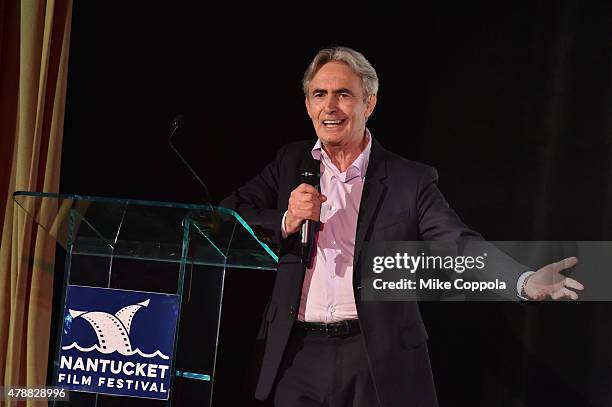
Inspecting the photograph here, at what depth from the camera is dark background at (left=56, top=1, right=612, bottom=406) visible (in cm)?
290

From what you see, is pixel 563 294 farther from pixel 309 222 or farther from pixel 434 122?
pixel 434 122

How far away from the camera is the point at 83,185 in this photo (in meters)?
3.31

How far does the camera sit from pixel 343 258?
251 centimetres

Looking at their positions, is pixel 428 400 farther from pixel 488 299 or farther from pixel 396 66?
pixel 396 66

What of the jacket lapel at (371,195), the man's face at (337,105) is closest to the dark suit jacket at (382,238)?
Answer: the jacket lapel at (371,195)

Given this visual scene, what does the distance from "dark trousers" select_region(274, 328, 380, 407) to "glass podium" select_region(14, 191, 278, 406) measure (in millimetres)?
514

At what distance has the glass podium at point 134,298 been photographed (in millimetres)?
1833

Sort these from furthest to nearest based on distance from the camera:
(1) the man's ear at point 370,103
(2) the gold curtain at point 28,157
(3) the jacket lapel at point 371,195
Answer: (2) the gold curtain at point 28,157, (1) the man's ear at point 370,103, (3) the jacket lapel at point 371,195

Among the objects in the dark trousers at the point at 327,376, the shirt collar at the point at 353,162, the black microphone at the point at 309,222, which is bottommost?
the dark trousers at the point at 327,376

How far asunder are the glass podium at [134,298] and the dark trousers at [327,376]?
514 millimetres

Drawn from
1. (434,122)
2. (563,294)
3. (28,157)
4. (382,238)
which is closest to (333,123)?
(382,238)

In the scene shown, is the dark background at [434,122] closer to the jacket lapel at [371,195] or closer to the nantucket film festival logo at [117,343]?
the jacket lapel at [371,195]

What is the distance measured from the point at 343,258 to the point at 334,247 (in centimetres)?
5

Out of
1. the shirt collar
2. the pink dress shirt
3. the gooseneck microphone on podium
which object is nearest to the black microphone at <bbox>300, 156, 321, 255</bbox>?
the gooseneck microphone on podium
